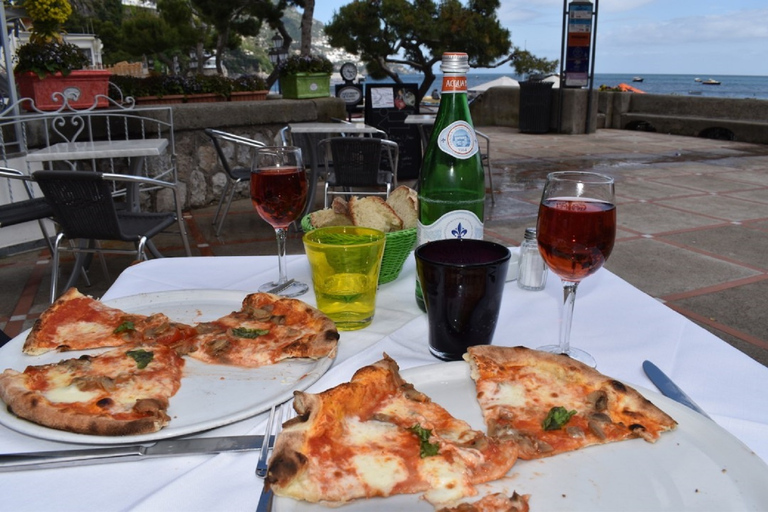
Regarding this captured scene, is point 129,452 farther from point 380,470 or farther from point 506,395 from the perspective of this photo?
point 506,395

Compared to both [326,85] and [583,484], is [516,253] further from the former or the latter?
[326,85]

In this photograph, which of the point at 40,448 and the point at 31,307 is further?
the point at 31,307

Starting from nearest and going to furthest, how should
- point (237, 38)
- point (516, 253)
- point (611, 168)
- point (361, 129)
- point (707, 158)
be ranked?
point (516, 253) → point (361, 129) → point (611, 168) → point (707, 158) → point (237, 38)

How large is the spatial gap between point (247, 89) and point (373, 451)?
7140 millimetres

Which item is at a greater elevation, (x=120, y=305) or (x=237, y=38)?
(x=237, y=38)

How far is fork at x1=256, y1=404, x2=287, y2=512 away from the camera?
1.97ft

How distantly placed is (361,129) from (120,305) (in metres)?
4.36

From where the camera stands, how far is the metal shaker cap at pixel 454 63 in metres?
1.18

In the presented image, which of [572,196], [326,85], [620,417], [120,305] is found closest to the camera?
[620,417]

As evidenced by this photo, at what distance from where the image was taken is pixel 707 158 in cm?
992

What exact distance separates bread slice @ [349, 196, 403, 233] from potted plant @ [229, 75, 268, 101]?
19.9ft

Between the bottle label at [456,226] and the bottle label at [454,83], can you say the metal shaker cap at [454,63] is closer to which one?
the bottle label at [454,83]

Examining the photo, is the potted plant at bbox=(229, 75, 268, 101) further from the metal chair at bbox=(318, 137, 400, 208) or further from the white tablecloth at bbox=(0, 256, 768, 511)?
the white tablecloth at bbox=(0, 256, 768, 511)

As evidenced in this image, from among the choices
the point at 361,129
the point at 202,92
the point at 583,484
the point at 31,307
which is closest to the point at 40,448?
the point at 583,484
